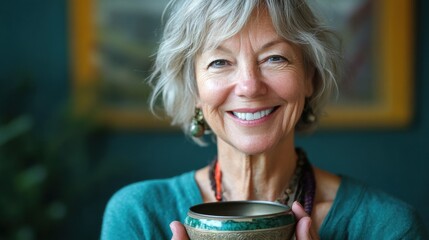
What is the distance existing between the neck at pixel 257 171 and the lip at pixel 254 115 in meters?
0.13

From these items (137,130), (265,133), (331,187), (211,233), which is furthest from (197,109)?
(137,130)

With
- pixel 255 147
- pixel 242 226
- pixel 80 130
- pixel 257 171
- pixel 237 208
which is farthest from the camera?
pixel 80 130

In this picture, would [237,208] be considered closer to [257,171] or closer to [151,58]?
[257,171]

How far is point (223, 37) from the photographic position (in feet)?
5.21

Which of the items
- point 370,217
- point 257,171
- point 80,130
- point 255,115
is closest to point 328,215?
point 370,217

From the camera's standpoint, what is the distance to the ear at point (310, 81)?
5.72ft

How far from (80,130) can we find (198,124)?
1.72 metres

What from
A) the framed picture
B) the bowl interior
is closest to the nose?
the bowl interior

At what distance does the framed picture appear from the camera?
11.9ft

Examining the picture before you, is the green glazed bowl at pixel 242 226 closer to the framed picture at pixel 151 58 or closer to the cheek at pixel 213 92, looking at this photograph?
the cheek at pixel 213 92

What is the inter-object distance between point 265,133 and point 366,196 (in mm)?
326

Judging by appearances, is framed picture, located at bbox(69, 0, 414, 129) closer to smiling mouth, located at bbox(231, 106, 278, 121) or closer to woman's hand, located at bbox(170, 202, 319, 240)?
smiling mouth, located at bbox(231, 106, 278, 121)

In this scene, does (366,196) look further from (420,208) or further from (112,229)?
(420,208)

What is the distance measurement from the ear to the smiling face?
0.05m
